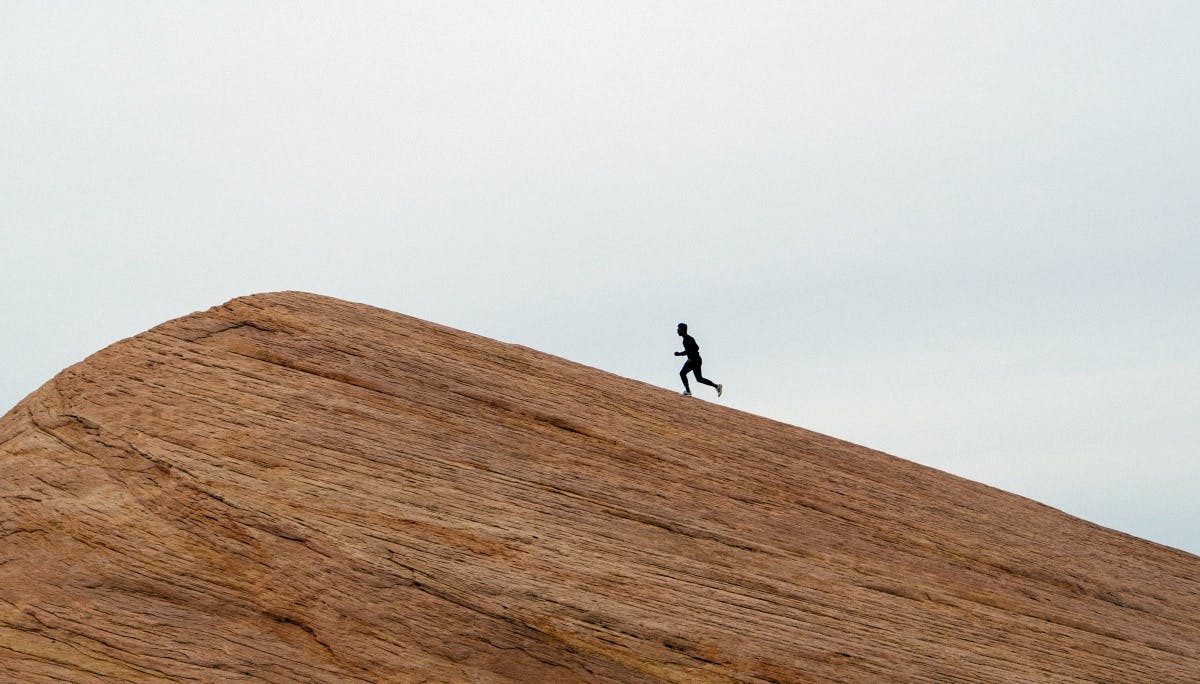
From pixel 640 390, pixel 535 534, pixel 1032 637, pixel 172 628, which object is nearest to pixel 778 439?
pixel 640 390

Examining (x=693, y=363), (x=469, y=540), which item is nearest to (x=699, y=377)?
(x=693, y=363)

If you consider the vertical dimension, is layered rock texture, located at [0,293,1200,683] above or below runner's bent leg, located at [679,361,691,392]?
below

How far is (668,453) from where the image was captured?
21.0m

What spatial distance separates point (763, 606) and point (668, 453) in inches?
190

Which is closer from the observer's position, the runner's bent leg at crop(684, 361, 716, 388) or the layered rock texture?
the layered rock texture

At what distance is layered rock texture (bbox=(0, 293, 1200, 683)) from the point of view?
14.5 meters

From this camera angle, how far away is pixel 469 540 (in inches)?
637

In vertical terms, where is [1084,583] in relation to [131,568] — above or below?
above

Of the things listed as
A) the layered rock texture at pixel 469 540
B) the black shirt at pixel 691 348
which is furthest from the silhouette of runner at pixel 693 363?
the layered rock texture at pixel 469 540

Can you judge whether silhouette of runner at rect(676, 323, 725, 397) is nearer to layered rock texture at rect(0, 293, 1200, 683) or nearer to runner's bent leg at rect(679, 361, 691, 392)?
runner's bent leg at rect(679, 361, 691, 392)

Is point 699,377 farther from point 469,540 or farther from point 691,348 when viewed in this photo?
point 469,540

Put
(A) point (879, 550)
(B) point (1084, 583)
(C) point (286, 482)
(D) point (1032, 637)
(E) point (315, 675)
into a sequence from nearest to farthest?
(E) point (315, 675) < (C) point (286, 482) < (D) point (1032, 637) < (A) point (879, 550) < (B) point (1084, 583)

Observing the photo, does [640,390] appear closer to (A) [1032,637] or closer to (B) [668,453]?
(B) [668,453]

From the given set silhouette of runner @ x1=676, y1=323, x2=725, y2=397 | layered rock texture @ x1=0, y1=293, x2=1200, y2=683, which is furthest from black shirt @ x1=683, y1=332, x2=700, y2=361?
layered rock texture @ x1=0, y1=293, x2=1200, y2=683
